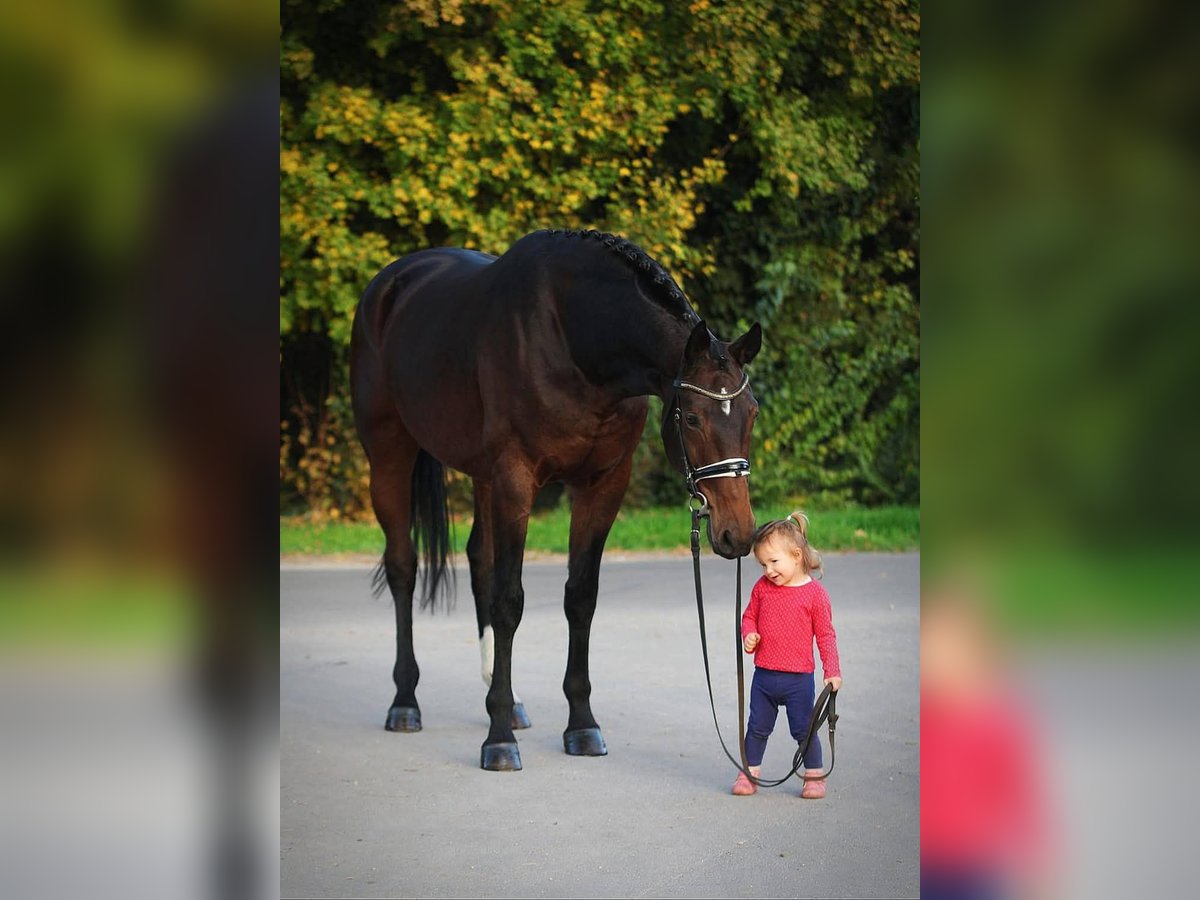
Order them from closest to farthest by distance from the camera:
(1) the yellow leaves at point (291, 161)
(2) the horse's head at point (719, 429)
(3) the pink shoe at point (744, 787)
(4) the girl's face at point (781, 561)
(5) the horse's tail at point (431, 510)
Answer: (2) the horse's head at point (719, 429) → (4) the girl's face at point (781, 561) → (3) the pink shoe at point (744, 787) → (5) the horse's tail at point (431, 510) → (1) the yellow leaves at point (291, 161)

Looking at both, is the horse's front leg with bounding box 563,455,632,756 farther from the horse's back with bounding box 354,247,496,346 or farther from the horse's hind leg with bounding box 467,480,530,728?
the horse's back with bounding box 354,247,496,346

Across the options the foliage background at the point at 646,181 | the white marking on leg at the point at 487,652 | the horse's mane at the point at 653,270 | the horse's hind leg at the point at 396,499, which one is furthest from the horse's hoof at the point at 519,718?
the foliage background at the point at 646,181

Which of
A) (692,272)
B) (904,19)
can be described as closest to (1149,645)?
(904,19)

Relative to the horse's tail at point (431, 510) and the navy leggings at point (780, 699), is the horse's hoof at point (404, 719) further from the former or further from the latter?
the navy leggings at point (780, 699)

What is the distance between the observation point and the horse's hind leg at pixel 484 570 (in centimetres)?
485

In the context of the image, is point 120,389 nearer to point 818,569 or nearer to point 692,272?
point 818,569

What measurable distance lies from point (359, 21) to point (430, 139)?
889mm

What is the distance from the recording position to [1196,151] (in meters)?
1.32

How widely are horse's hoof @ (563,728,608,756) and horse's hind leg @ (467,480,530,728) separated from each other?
16.6 inches

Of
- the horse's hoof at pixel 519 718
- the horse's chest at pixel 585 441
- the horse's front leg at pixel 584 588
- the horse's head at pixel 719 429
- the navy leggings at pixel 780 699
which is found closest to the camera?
the horse's head at pixel 719 429

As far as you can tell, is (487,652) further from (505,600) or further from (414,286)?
(414,286)

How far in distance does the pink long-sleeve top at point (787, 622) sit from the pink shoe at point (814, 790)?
37 centimetres

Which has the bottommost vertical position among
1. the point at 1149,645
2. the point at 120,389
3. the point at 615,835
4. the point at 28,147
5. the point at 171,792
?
the point at 615,835

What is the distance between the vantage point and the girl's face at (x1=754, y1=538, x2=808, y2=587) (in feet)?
11.9
